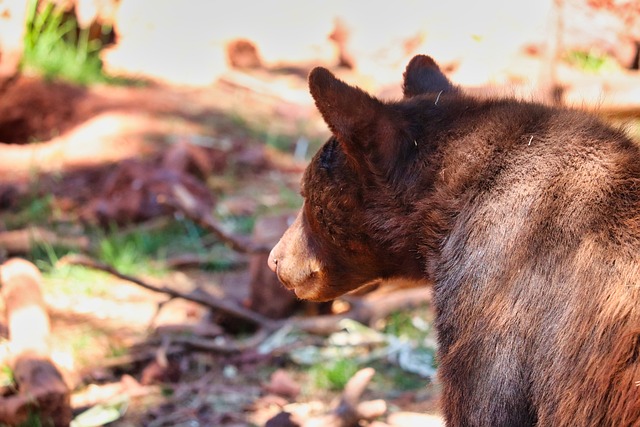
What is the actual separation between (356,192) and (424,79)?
2.04 feet

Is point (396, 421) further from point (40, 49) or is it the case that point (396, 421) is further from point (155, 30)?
point (155, 30)

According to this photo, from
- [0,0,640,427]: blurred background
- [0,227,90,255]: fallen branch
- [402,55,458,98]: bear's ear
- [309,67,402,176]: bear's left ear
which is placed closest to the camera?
[309,67,402,176]: bear's left ear

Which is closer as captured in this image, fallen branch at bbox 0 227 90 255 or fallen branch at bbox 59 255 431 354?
fallen branch at bbox 59 255 431 354

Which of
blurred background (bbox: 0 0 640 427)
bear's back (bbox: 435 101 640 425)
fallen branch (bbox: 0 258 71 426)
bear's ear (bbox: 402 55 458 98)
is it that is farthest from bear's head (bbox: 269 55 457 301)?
fallen branch (bbox: 0 258 71 426)

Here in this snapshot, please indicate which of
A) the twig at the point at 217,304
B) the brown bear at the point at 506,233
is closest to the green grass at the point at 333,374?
the twig at the point at 217,304

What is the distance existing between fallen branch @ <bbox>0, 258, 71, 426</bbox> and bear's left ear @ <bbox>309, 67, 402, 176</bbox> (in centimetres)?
201

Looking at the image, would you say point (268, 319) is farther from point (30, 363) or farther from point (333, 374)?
point (30, 363)

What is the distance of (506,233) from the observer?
2.66 meters

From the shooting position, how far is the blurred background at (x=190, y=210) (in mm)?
4680

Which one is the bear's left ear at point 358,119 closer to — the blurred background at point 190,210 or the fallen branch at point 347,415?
the blurred background at point 190,210

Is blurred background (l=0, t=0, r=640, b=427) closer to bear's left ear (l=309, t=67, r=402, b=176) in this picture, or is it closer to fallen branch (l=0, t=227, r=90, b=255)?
fallen branch (l=0, t=227, r=90, b=255)

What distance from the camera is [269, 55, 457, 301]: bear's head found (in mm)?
2869

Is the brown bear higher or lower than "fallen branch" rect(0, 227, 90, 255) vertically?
higher

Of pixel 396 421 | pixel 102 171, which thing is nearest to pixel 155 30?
pixel 102 171
